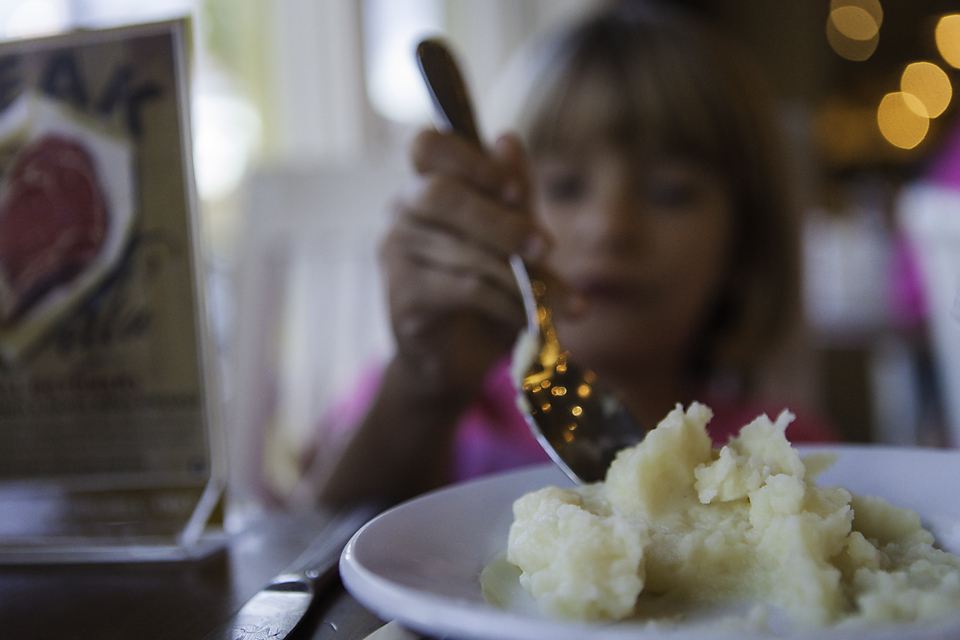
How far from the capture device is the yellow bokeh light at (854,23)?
3957 millimetres

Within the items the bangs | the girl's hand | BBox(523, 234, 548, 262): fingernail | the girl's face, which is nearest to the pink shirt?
the girl's face

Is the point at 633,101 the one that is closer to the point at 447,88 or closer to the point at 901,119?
the point at 447,88

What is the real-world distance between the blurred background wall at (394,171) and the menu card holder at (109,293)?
0.03 metres

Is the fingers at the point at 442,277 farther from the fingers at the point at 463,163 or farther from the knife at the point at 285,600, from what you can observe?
the knife at the point at 285,600

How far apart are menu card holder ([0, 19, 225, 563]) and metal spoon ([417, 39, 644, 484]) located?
0.69 feet

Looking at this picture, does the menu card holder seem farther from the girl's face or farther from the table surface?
the girl's face

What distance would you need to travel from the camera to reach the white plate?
8.1 inches

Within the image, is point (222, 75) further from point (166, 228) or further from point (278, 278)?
point (166, 228)

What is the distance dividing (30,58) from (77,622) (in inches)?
13.9

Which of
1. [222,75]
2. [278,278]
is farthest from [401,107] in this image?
[278,278]

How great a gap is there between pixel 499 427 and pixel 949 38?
4102mm

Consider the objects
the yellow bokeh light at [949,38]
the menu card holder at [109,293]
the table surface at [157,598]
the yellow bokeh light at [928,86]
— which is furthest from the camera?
the yellow bokeh light at [928,86]

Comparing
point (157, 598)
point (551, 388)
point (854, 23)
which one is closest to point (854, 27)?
point (854, 23)

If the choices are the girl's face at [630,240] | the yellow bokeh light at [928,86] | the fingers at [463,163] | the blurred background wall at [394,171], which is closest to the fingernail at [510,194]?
the fingers at [463,163]
